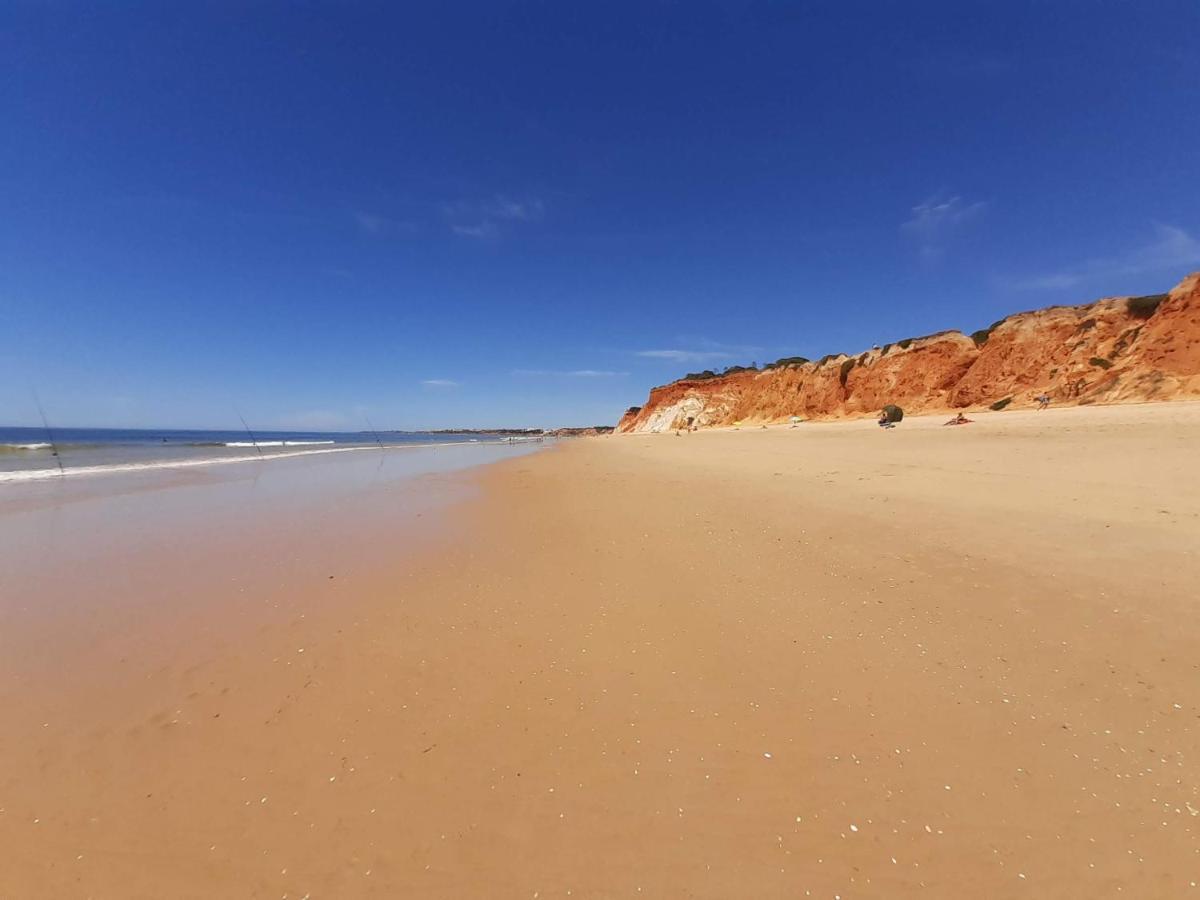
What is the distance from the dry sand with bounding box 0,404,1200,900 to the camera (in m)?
2.18

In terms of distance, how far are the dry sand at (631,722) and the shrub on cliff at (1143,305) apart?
112 ft

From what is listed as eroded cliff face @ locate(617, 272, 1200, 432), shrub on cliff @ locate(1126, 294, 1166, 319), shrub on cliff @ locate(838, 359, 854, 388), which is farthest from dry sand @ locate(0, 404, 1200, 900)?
shrub on cliff @ locate(838, 359, 854, 388)

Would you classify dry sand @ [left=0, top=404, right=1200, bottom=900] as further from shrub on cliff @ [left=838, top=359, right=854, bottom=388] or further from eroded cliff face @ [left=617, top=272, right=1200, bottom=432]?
shrub on cliff @ [left=838, top=359, right=854, bottom=388]

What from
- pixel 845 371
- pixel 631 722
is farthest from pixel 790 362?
pixel 631 722

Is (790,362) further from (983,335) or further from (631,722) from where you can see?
(631,722)

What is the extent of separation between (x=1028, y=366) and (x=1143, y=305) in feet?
19.9

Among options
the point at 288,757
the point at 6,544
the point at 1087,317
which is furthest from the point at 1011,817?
the point at 1087,317

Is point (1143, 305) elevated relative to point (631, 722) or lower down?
elevated

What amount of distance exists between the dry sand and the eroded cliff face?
28075mm

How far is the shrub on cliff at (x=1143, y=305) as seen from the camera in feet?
92.0

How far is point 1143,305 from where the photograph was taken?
28.6 metres

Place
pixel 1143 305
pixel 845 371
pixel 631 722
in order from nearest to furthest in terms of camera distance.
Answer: pixel 631 722
pixel 1143 305
pixel 845 371

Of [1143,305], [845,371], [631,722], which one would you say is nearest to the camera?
[631,722]

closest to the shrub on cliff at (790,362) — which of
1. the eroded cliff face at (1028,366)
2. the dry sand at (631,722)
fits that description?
the eroded cliff face at (1028,366)
